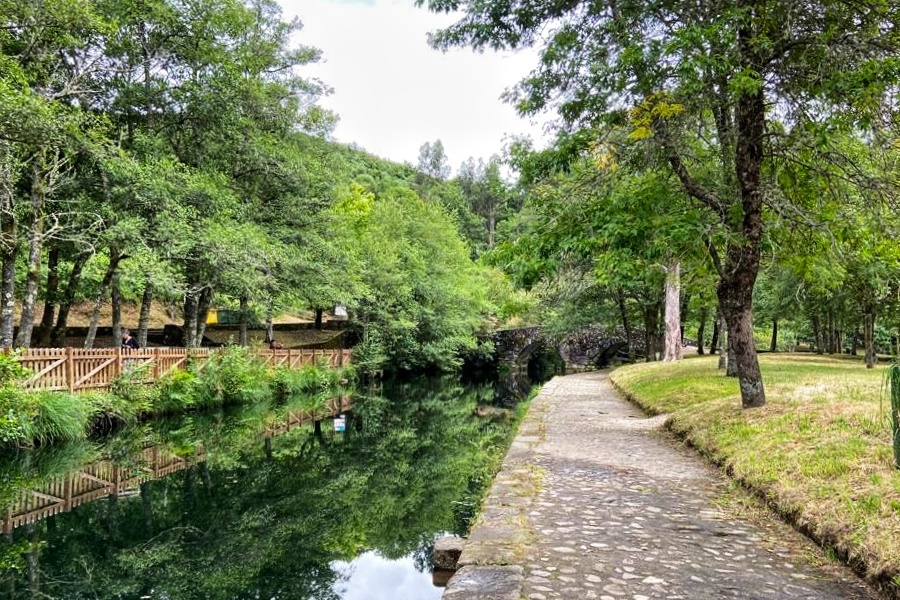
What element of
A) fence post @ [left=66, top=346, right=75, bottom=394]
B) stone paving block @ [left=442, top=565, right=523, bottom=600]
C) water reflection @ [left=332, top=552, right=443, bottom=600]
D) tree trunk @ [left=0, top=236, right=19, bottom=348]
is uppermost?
tree trunk @ [left=0, top=236, right=19, bottom=348]

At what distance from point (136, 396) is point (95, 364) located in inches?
43.4

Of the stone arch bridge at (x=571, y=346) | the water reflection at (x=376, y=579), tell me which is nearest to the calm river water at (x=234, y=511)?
the water reflection at (x=376, y=579)

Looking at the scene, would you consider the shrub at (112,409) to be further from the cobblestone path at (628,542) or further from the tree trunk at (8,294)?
the cobblestone path at (628,542)

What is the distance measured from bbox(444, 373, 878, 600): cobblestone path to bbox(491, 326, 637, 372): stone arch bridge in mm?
35818

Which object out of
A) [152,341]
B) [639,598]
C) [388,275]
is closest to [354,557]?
[639,598]

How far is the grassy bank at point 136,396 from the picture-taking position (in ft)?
33.9

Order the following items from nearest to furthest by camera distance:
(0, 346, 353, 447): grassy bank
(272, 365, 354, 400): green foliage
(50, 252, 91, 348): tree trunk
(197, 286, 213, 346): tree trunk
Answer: (0, 346, 353, 447): grassy bank
(50, 252, 91, 348): tree trunk
(272, 365, 354, 400): green foliage
(197, 286, 213, 346): tree trunk

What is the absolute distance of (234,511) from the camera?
7.57 m

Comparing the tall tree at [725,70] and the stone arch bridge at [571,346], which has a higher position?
the tall tree at [725,70]

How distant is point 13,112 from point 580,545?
11.3 metres

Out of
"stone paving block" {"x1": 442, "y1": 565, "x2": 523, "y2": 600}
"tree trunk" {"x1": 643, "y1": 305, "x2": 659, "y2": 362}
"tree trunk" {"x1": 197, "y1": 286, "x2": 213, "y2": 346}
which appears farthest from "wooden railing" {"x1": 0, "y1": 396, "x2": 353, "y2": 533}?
"tree trunk" {"x1": 643, "y1": 305, "x2": 659, "y2": 362}

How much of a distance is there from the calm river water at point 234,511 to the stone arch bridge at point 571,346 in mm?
29954

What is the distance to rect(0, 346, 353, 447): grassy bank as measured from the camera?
33.9ft

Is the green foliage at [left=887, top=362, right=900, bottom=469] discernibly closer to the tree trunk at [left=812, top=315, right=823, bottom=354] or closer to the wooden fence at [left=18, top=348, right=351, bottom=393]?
the wooden fence at [left=18, top=348, right=351, bottom=393]
